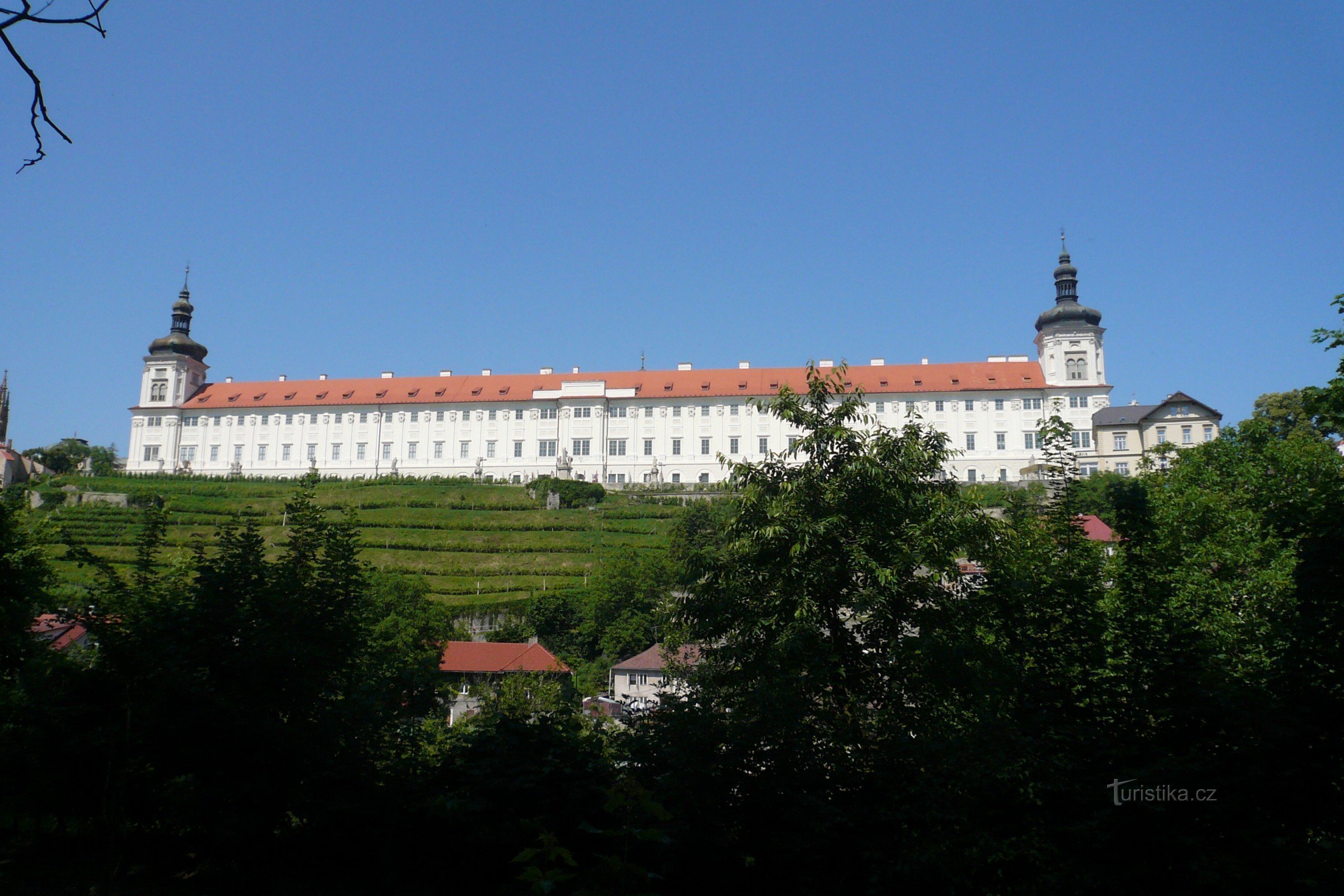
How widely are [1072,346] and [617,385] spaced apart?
38.3 metres

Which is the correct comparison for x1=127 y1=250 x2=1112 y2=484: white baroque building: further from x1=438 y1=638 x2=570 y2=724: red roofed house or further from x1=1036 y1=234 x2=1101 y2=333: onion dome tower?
x1=438 y1=638 x2=570 y2=724: red roofed house

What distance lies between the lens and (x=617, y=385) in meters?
78.8

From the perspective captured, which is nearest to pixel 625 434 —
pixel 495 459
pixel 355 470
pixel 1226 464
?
pixel 495 459

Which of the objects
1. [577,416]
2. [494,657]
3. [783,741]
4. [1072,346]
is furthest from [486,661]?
[1072,346]

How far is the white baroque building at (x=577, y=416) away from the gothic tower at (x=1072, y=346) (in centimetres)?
11

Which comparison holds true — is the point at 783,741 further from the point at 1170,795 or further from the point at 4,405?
the point at 4,405

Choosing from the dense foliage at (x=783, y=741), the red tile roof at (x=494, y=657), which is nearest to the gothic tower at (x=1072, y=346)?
the red tile roof at (x=494, y=657)

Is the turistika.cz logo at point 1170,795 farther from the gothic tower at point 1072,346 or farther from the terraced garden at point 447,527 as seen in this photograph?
the gothic tower at point 1072,346

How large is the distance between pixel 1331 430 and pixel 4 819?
18.6 meters

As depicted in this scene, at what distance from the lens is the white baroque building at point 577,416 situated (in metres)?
72.2

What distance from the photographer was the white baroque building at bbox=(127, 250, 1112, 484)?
237 ft

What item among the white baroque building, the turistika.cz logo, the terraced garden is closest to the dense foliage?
the turistika.cz logo

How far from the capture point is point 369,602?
969cm

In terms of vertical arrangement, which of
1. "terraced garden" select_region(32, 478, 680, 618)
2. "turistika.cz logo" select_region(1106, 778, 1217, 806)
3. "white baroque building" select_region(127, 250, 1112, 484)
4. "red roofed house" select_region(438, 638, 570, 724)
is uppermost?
"white baroque building" select_region(127, 250, 1112, 484)
